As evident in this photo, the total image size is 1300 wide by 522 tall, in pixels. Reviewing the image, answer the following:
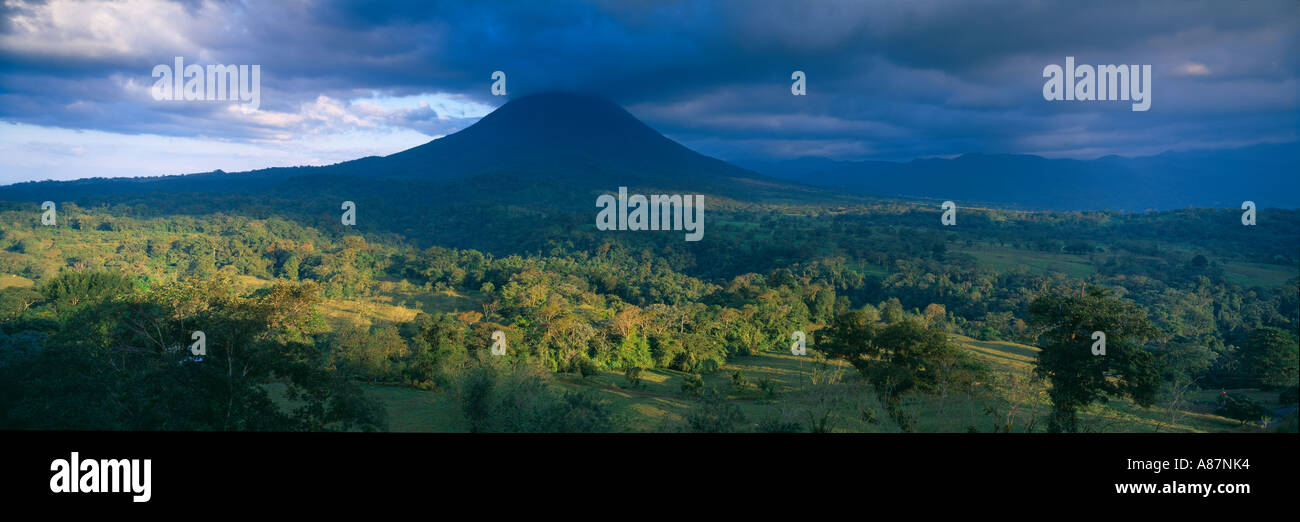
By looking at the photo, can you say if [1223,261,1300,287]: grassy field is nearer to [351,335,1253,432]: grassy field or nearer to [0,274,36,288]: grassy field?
[351,335,1253,432]: grassy field

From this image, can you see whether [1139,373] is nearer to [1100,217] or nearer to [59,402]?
[59,402]

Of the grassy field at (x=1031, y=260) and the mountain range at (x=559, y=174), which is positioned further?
the mountain range at (x=559, y=174)

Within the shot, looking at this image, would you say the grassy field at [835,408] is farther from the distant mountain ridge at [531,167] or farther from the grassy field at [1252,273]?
the distant mountain ridge at [531,167]

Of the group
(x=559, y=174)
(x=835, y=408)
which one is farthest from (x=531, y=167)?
(x=835, y=408)

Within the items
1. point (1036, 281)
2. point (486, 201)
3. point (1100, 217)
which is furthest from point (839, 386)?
point (486, 201)

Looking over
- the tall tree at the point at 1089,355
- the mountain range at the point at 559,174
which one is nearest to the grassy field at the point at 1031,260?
the tall tree at the point at 1089,355

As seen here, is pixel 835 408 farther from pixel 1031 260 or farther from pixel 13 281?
pixel 13 281

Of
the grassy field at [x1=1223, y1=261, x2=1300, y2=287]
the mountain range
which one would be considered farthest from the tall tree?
the mountain range

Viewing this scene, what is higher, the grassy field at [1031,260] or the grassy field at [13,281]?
the grassy field at [1031,260]
